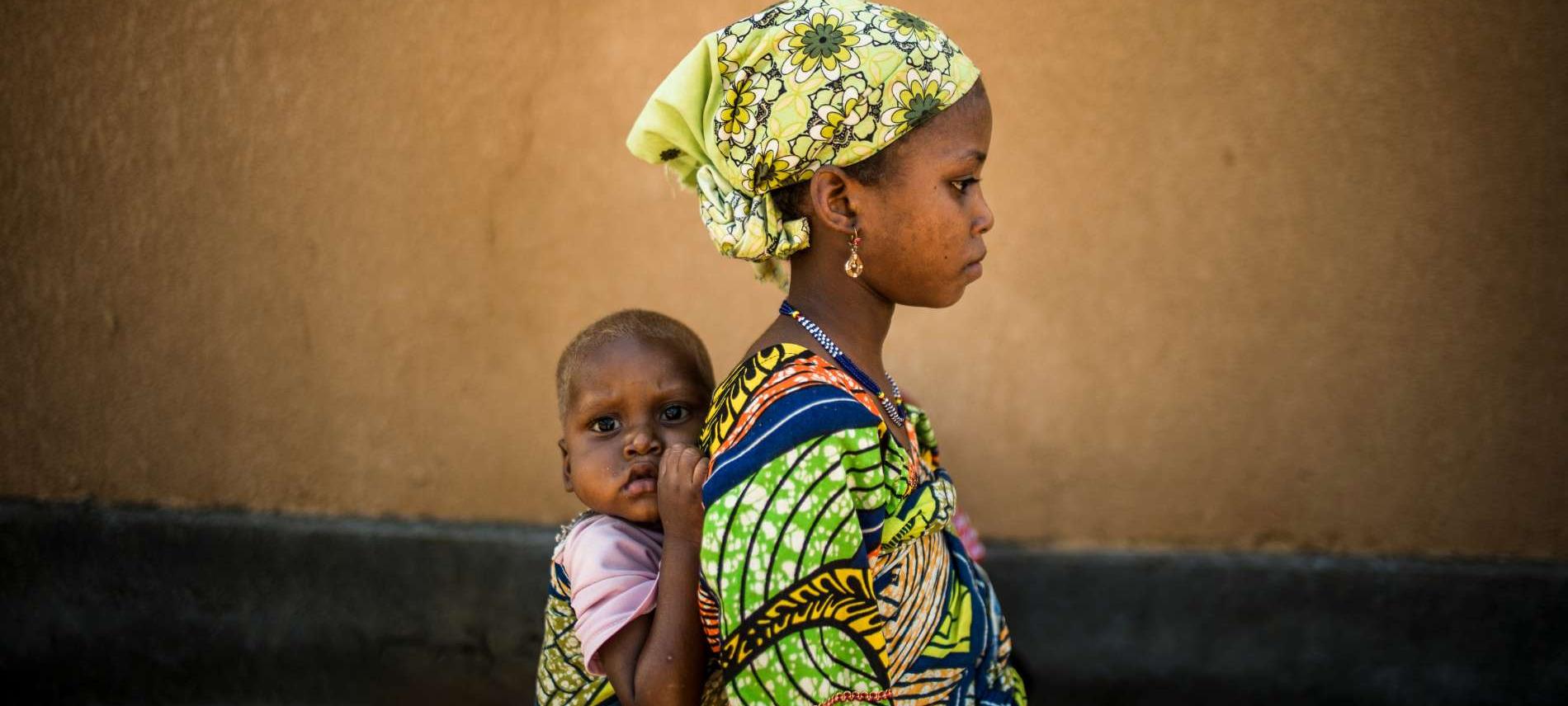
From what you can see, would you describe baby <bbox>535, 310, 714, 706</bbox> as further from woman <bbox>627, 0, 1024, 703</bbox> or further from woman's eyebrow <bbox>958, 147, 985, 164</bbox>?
woman's eyebrow <bbox>958, 147, 985, 164</bbox>

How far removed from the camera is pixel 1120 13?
3.89 meters

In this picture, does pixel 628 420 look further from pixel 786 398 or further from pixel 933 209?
pixel 933 209

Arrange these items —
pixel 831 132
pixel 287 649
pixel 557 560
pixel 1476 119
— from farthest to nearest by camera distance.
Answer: pixel 287 649 → pixel 1476 119 → pixel 557 560 → pixel 831 132

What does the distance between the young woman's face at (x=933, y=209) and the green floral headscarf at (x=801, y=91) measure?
45 millimetres

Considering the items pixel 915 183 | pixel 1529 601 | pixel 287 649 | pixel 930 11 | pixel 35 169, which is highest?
Result: pixel 930 11

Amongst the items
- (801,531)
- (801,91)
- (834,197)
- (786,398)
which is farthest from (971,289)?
(801,531)

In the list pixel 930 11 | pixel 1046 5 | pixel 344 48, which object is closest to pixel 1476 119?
pixel 1046 5

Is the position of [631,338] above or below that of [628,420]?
above

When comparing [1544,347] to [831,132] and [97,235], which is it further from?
[97,235]

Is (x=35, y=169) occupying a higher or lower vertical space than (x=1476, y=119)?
lower

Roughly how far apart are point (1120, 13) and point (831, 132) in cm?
247

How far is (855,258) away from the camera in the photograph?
6.32 feet

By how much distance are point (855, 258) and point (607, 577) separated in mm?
683

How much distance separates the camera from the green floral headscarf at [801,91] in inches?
71.1
